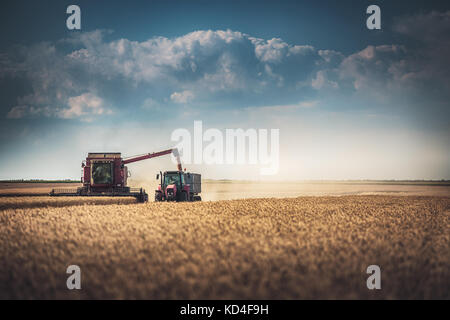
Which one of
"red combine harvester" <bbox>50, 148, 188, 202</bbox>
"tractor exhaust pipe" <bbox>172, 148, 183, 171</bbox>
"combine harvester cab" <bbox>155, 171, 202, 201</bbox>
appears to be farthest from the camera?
"tractor exhaust pipe" <bbox>172, 148, 183, 171</bbox>

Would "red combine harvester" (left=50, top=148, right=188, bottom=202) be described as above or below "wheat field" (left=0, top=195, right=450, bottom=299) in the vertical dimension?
above

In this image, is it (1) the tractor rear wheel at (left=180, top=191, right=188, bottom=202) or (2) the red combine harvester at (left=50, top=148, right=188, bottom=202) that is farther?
(2) the red combine harvester at (left=50, top=148, right=188, bottom=202)

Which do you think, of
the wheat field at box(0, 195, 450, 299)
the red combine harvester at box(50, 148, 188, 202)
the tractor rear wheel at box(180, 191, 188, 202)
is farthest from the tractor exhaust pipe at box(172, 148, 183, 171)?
the wheat field at box(0, 195, 450, 299)

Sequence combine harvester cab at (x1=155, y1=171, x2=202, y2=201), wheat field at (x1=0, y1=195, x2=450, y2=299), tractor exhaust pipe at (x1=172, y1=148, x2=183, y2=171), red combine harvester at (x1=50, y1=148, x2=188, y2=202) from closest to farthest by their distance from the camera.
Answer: wheat field at (x1=0, y1=195, x2=450, y2=299)
combine harvester cab at (x1=155, y1=171, x2=202, y2=201)
red combine harvester at (x1=50, y1=148, x2=188, y2=202)
tractor exhaust pipe at (x1=172, y1=148, x2=183, y2=171)

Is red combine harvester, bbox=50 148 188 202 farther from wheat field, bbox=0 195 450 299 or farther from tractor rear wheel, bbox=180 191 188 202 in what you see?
wheat field, bbox=0 195 450 299

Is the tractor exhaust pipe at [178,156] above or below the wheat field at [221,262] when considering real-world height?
above

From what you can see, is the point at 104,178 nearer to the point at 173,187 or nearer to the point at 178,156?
the point at 173,187

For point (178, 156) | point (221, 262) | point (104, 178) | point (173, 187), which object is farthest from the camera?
point (178, 156)

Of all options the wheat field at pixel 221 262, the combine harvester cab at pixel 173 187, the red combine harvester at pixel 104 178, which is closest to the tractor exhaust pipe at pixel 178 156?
the red combine harvester at pixel 104 178

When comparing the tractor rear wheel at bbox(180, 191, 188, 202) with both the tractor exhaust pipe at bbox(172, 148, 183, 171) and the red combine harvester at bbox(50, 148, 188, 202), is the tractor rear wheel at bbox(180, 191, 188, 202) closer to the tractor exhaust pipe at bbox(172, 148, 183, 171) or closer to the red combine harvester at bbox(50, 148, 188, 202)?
the red combine harvester at bbox(50, 148, 188, 202)

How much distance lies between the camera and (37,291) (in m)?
6.00

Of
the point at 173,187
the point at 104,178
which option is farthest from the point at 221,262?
the point at 104,178

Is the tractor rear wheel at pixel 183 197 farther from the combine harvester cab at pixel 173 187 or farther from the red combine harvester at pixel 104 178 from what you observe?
the red combine harvester at pixel 104 178

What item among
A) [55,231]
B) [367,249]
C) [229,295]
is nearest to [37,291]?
[229,295]
